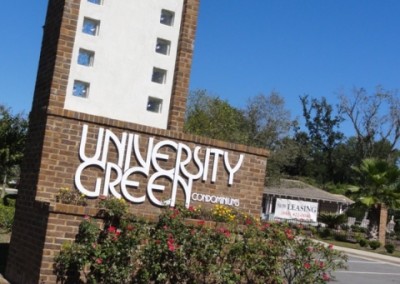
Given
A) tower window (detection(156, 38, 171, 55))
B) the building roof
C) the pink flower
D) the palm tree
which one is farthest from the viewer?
the building roof

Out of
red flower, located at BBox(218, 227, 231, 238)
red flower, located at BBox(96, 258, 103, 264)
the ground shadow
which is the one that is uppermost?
red flower, located at BBox(218, 227, 231, 238)

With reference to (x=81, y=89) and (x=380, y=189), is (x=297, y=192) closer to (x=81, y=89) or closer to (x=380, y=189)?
(x=380, y=189)

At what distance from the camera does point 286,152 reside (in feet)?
144

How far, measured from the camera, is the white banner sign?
1320 inches

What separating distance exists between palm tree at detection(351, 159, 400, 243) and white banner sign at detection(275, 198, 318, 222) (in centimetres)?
348

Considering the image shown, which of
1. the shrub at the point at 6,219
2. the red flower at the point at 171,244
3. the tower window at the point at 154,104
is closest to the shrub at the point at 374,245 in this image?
the tower window at the point at 154,104

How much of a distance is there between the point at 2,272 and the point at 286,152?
119 feet

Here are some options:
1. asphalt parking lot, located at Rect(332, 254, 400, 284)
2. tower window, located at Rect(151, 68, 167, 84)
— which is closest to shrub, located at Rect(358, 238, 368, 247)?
asphalt parking lot, located at Rect(332, 254, 400, 284)

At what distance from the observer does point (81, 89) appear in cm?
3036

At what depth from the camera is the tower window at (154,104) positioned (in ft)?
98.7

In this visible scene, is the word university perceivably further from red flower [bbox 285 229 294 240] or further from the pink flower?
red flower [bbox 285 229 294 240]

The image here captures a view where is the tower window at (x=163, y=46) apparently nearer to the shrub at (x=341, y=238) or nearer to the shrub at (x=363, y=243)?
the shrub at (x=363, y=243)

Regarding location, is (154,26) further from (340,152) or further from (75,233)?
(340,152)

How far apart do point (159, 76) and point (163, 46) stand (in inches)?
76.7
